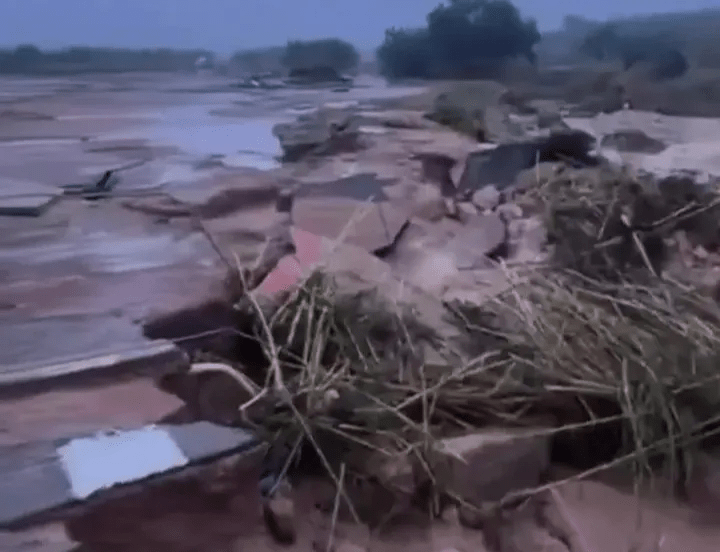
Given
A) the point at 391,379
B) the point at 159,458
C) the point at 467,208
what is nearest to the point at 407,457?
the point at 391,379

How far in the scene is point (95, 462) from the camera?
0.82 m

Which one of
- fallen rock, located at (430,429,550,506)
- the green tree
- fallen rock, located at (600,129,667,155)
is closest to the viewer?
A: fallen rock, located at (430,429,550,506)

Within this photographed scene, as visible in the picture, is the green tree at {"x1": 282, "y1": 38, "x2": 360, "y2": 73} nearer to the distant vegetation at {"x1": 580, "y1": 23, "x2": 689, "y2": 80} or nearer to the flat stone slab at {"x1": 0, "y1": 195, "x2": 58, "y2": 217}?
the distant vegetation at {"x1": 580, "y1": 23, "x2": 689, "y2": 80}

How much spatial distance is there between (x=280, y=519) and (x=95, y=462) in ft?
0.70

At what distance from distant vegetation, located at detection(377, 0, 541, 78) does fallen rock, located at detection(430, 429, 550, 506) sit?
1.90m

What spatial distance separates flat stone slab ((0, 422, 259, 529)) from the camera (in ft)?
2.48

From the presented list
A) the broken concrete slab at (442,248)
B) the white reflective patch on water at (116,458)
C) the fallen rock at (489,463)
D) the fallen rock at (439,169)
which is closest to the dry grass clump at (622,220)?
the broken concrete slab at (442,248)

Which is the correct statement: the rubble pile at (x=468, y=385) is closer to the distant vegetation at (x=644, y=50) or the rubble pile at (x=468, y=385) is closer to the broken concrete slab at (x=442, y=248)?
the broken concrete slab at (x=442, y=248)

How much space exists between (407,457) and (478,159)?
1.51 meters

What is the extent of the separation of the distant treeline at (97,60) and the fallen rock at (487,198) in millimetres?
2167

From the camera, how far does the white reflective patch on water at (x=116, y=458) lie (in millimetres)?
789

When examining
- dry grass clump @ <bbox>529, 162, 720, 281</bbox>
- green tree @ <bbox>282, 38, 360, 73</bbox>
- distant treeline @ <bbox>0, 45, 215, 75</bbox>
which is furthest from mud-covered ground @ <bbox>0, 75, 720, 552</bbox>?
distant treeline @ <bbox>0, 45, 215, 75</bbox>

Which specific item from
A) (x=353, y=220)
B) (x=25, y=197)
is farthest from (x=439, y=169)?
(x=25, y=197)

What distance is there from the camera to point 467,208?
2.14m
